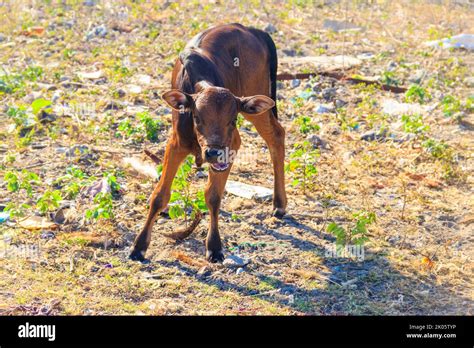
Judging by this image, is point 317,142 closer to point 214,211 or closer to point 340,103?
point 340,103

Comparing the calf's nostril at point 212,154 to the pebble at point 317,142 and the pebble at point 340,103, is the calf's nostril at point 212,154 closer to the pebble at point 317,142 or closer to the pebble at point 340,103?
the pebble at point 317,142

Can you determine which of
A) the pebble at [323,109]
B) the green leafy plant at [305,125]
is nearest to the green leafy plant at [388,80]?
the pebble at [323,109]

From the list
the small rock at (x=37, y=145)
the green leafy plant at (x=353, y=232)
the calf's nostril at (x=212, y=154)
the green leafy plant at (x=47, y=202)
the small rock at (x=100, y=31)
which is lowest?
the small rock at (x=100, y=31)

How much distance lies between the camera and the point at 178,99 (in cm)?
623

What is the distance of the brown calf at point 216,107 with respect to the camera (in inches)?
241

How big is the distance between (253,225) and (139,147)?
242 centimetres

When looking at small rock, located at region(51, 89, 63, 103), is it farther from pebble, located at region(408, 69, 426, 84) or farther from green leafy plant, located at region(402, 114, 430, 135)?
pebble, located at region(408, 69, 426, 84)

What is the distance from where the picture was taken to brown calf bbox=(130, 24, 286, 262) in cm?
613

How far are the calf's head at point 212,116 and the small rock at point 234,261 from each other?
2.75 ft

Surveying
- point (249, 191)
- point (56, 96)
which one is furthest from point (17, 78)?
Answer: point (249, 191)

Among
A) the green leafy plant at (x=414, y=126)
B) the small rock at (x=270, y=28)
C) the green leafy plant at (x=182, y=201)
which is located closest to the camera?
the green leafy plant at (x=182, y=201)

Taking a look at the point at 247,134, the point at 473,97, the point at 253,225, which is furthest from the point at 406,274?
the point at 473,97

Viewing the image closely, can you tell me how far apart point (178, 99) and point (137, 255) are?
1.36m

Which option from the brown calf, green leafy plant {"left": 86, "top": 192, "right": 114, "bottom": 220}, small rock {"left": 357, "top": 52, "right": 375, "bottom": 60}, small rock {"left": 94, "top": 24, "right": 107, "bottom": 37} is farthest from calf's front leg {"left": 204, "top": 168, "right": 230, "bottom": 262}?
small rock {"left": 94, "top": 24, "right": 107, "bottom": 37}
